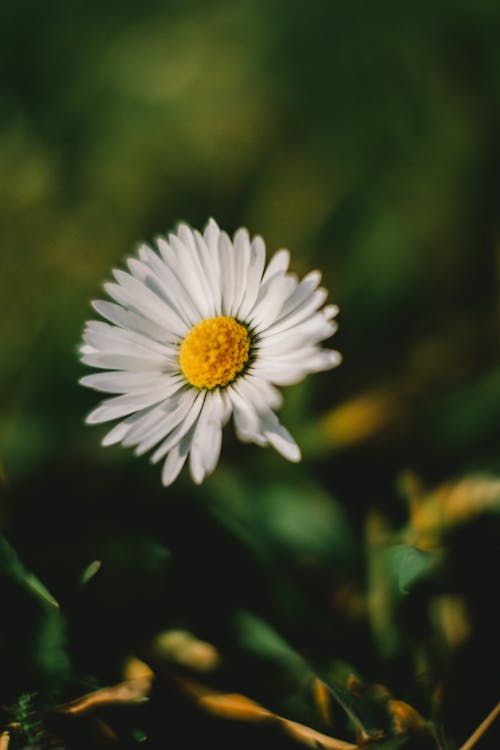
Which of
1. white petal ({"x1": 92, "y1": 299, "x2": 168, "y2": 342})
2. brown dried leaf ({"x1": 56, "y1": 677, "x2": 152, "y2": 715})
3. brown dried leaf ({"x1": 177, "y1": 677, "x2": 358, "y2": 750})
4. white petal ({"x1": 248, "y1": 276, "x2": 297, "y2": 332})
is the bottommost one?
brown dried leaf ({"x1": 56, "y1": 677, "x2": 152, "y2": 715})

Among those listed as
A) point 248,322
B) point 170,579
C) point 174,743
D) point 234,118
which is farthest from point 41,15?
point 174,743

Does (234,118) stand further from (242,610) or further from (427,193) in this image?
(242,610)

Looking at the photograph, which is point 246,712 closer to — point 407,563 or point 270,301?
point 407,563

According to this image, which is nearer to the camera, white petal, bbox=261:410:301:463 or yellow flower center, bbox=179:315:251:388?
white petal, bbox=261:410:301:463

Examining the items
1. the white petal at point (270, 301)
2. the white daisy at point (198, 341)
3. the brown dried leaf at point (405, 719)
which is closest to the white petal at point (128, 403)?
the white daisy at point (198, 341)

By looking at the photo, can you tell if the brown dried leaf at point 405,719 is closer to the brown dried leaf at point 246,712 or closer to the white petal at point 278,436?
the brown dried leaf at point 246,712

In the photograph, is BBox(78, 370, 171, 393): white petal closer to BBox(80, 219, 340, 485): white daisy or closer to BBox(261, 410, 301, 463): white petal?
BBox(80, 219, 340, 485): white daisy

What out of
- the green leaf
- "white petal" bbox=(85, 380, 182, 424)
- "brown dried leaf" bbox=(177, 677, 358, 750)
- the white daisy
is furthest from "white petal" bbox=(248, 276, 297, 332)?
"brown dried leaf" bbox=(177, 677, 358, 750)
